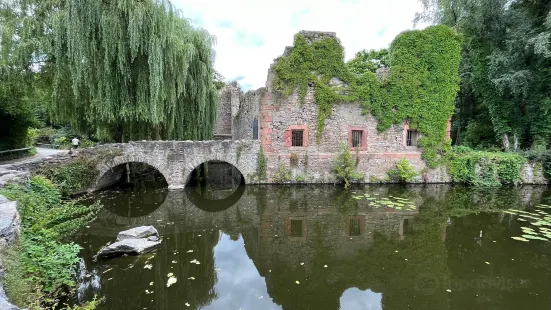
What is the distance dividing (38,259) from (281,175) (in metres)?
9.64

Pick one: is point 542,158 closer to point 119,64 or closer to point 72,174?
point 119,64

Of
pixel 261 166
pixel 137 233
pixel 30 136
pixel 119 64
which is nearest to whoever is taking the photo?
pixel 137 233

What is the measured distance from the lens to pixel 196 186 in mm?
12875

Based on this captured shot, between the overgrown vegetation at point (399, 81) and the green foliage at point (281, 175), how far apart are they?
85.8 inches

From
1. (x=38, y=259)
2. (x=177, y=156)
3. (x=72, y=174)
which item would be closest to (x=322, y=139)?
(x=177, y=156)

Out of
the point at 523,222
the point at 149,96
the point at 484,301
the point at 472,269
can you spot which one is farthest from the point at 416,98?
the point at 149,96

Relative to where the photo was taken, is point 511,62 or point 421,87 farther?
point 511,62

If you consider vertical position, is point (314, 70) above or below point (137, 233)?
above

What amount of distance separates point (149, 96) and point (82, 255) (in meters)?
6.42

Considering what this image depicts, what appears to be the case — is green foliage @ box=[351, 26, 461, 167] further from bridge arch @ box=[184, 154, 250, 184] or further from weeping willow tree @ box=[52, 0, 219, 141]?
weeping willow tree @ box=[52, 0, 219, 141]

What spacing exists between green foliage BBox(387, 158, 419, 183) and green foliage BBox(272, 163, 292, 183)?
4.79 metres

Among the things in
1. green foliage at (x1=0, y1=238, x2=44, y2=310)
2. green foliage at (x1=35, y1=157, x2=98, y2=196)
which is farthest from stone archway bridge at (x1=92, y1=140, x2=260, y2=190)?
green foliage at (x1=0, y1=238, x2=44, y2=310)

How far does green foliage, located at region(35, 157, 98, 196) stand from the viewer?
9125 mm

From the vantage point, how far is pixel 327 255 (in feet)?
19.6
